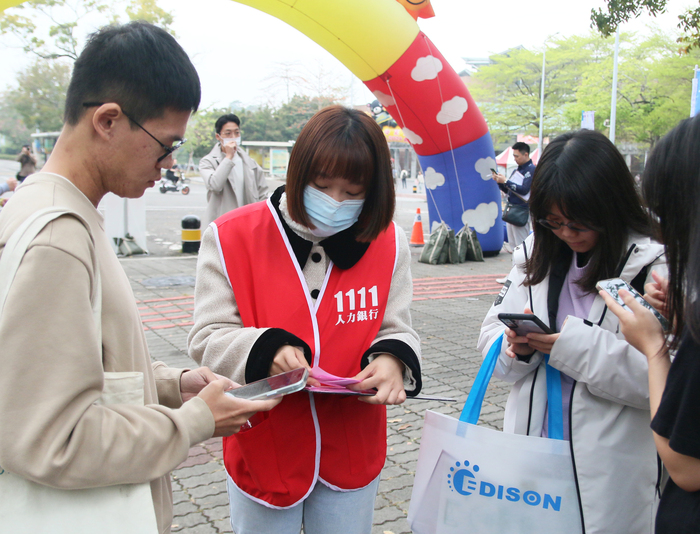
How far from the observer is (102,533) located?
1.06 m

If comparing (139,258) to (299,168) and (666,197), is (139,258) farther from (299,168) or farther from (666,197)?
(666,197)

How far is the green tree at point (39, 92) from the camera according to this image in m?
17.1

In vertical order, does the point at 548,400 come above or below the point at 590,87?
below

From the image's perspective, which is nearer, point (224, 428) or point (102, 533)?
point (102, 533)

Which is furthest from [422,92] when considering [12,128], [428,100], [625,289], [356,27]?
[12,128]

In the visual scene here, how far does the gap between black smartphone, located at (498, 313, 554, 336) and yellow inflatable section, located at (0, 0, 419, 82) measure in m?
7.34

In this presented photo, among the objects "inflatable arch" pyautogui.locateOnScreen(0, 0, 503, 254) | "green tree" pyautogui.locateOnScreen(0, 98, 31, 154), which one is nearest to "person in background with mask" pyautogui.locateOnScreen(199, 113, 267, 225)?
"inflatable arch" pyautogui.locateOnScreen(0, 0, 503, 254)

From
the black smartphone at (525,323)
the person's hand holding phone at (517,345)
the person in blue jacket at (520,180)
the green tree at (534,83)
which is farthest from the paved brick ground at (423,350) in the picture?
the green tree at (534,83)

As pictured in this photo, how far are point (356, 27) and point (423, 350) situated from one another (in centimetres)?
519

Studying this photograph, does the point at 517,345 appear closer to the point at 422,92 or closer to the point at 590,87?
the point at 422,92

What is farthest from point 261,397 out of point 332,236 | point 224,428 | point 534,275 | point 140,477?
point 534,275

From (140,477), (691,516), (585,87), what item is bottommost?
(691,516)

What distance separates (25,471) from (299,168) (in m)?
1.08

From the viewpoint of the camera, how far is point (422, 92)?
378 inches
